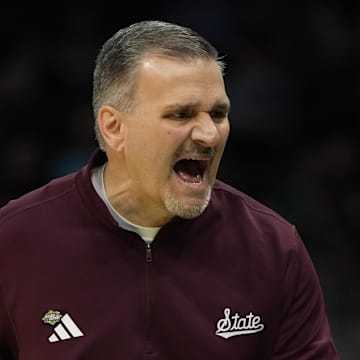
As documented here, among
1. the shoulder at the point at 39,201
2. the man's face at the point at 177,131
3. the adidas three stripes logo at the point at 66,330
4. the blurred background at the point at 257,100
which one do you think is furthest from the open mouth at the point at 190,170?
the blurred background at the point at 257,100

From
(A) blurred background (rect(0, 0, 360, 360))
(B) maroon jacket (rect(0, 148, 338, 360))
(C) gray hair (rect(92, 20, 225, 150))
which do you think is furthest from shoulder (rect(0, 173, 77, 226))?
(A) blurred background (rect(0, 0, 360, 360))

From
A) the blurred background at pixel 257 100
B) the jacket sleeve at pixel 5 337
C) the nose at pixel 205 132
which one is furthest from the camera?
the blurred background at pixel 257 100

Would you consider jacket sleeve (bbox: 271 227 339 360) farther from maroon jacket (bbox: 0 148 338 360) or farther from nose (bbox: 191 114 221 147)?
nose (bbox: 191 114 221 147)

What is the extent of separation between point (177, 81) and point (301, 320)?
0.72 m

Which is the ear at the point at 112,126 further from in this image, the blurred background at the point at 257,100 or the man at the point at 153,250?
the blurred background at the point at 257,100

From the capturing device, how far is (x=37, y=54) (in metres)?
6.16

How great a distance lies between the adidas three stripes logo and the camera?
9.51 feet

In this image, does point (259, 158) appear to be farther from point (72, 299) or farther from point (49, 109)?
point (72, 299)

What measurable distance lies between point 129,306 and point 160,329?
3.9 inches

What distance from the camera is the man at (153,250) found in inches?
113

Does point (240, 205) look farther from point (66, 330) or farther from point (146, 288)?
point (66, 330)

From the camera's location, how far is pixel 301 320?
300cm

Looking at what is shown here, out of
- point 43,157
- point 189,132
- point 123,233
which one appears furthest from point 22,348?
point 43,157

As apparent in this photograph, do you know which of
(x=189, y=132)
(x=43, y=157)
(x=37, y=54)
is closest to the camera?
(x=189, y=132)
